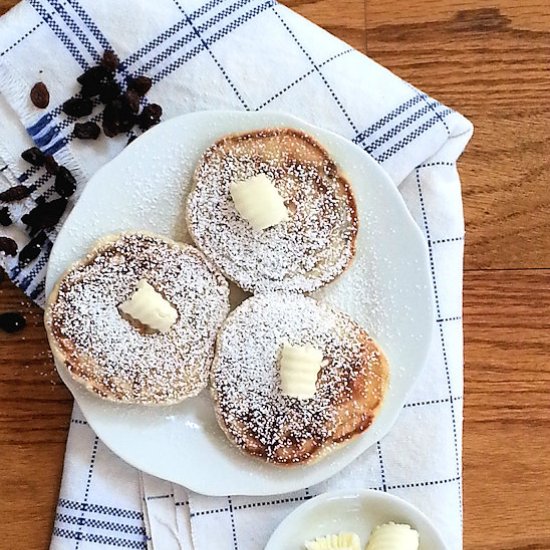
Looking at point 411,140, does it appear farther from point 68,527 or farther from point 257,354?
point 68,527

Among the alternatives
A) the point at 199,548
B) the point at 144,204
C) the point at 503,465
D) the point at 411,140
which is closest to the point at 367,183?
the point at 411,140

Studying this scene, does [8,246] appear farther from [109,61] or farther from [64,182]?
[109,61]

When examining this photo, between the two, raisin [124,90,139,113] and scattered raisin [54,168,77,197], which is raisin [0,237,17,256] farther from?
raisin [124,90,139,113]

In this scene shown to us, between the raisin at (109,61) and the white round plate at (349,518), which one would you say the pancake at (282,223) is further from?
the white round plate at (349,518)

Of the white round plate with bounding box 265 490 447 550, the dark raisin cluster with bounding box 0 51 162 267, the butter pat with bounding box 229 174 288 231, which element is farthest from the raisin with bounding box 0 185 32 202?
the white round plate with bounding box 265 490 447 550

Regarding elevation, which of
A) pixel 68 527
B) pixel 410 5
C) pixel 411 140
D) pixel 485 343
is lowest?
pixel 485 343

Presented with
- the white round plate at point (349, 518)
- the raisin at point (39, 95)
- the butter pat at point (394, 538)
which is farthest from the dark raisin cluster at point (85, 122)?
the butter pat at point (394, 538)
